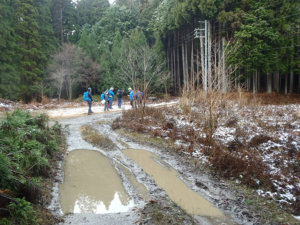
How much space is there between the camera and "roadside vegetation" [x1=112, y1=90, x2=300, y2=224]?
16.7 feet

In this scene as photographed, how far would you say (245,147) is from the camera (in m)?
8.09

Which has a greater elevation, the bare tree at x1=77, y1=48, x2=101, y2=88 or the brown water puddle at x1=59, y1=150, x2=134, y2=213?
the bare tree at x1=77, y1=48, x2=101, y2=88

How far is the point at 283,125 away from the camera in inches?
412

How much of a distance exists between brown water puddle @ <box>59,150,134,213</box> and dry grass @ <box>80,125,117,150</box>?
136 cm

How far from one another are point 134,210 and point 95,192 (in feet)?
4.18

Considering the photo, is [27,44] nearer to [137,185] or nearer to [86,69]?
[86,69]

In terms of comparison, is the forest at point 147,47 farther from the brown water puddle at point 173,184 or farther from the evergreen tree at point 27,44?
the brown water puddle at point 173,184

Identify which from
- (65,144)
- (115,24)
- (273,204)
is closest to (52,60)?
(115,24)

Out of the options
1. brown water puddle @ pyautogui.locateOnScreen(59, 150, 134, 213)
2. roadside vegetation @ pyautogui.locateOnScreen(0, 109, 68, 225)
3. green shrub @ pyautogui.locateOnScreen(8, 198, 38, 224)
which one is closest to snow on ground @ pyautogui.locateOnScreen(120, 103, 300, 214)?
brown water puddle @ pyautogui.locateOnScreen(59, 150, 134, 213)

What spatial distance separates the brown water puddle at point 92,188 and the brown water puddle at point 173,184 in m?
0.98

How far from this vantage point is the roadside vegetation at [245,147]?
16.7ft

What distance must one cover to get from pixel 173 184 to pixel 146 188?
0.76 m

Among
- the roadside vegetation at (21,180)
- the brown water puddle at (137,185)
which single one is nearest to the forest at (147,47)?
the brown water puddle at (137,185)

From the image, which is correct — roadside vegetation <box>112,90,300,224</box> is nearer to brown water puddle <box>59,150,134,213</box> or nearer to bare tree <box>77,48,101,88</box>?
brown water puddle <box>59,150,134,213</box>
